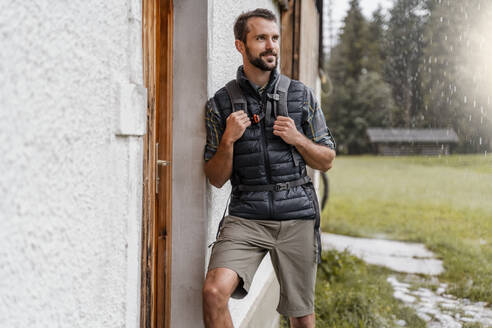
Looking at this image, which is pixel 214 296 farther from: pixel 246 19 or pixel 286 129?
pixel 246 19

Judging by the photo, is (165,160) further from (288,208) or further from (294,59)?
(294,59)

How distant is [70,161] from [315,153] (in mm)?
1320

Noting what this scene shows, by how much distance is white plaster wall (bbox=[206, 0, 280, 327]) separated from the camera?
223 cm

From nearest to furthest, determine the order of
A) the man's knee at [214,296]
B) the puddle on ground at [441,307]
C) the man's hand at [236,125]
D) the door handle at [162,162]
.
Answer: the man's knee at [214,296] < the man's hand at [236,125] < the door handle at [162,162] < the puddle on ground at [441,307]

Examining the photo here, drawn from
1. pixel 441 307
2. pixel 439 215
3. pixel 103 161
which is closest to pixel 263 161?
pixel 103 161

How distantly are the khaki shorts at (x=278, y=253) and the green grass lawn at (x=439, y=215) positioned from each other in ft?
11.0

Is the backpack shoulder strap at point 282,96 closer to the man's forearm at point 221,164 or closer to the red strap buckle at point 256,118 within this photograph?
the red strap buckle at point 256,118

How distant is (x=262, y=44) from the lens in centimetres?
214

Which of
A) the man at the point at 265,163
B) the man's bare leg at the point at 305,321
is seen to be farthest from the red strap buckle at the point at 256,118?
the man's bare leg at the point at 305,321

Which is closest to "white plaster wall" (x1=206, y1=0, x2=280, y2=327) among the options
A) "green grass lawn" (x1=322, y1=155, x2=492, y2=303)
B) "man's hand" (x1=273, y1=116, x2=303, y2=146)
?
"man's hand" (x1=273, y1=116, x2=303, y2=146)

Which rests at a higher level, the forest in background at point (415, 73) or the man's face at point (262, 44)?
the forest in background at point (415, 73)

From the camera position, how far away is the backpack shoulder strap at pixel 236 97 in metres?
2.13

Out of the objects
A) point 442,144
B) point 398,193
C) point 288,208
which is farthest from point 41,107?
point 442,144

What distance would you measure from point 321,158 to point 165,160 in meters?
0.72
